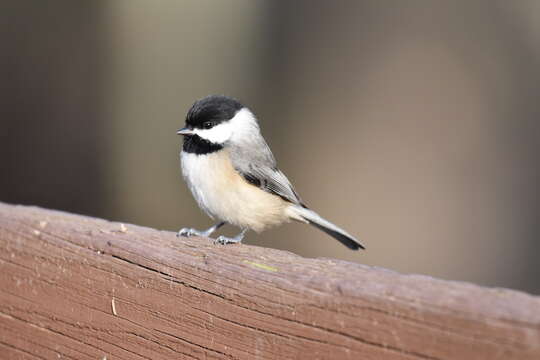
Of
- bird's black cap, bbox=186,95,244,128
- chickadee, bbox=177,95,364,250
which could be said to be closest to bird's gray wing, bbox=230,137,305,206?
chickadee, bbox=177,95,364,250

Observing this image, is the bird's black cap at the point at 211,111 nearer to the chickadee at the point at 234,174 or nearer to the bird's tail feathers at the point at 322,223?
the chickadee at the point at 234,174

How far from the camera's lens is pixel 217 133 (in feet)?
10.9

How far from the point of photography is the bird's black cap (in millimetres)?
3219

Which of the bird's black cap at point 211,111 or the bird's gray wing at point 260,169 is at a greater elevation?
the bird's black cap at point 211,111

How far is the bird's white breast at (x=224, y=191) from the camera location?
3221 mm

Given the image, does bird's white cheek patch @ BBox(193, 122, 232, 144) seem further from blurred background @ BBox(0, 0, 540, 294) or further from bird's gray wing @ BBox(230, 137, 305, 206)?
blurred background @ BBox(0, 0, 540, 294)

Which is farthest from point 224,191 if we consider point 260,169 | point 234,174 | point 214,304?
point 214,304

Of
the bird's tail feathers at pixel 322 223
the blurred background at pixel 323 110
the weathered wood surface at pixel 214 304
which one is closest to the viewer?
the weathered wood surface at pixel 214 304

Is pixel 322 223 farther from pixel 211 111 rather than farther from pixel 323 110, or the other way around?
pixel 323 110

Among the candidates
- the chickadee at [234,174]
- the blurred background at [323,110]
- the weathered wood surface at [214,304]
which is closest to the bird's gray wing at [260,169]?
the chickadee at [234,174]

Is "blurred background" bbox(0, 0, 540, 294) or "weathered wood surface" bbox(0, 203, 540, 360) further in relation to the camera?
"blurred background" bbox(0, 0, 540, 294)

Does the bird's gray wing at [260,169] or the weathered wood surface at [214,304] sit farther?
the bird's gray wing at [260,169]

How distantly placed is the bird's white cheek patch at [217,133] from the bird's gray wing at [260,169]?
0.07 meters

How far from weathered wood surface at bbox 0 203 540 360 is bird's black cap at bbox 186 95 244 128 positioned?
1.24 metres
